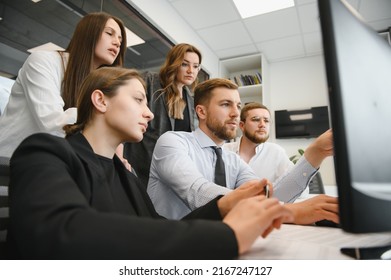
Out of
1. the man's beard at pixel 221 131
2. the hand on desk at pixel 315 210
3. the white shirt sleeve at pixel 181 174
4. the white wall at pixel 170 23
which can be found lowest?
the hand on desk at pixel 315 210

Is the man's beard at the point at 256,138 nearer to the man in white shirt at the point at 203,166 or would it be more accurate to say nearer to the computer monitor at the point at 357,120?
the man in white shirt at the point at 203,166

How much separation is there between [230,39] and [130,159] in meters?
2.77

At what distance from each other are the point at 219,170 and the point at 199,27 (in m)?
2.76

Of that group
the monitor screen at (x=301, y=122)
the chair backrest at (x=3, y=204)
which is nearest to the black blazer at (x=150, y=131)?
the chair backrest at (x=3, y=204)

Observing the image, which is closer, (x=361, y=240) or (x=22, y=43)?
(x=361, y=240)

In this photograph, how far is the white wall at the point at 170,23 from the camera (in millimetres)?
2673

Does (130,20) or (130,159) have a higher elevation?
(130,20)

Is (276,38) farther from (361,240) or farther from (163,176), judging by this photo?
(361,240)

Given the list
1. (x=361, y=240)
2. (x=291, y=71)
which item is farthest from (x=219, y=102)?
(x=291, y=71)

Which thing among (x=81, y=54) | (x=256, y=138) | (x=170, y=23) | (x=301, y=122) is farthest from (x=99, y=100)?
(x=301, y=122)

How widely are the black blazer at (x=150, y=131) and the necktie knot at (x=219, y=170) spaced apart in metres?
0.45

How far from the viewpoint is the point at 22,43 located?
1764 mm

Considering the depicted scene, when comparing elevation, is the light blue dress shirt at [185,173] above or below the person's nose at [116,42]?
below

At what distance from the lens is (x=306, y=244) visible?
54 centimetres
